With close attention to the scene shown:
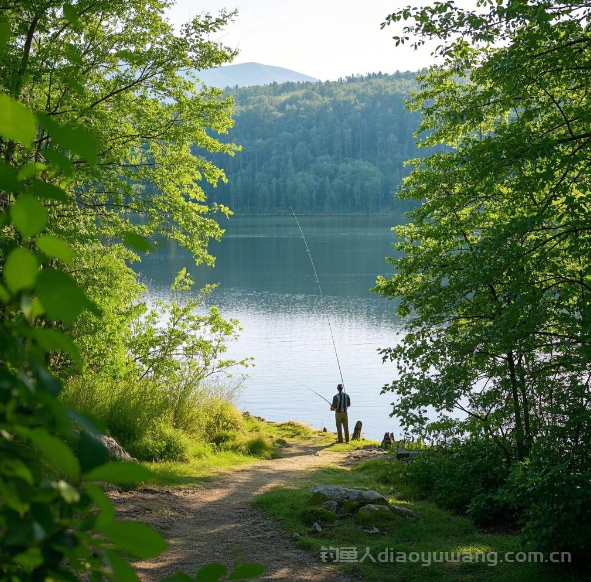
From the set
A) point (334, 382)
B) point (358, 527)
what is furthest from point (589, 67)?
point (334, 382)

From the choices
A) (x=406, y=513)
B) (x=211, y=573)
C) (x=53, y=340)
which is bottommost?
(x=406, y=513)

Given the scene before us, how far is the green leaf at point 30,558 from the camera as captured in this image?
637mm

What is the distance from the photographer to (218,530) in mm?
7305

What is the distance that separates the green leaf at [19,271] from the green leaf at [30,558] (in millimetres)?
246

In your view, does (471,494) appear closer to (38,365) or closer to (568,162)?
(568,162)

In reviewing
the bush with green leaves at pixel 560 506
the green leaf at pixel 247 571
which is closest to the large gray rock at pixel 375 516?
the bush with green leaves at pixel 560 506

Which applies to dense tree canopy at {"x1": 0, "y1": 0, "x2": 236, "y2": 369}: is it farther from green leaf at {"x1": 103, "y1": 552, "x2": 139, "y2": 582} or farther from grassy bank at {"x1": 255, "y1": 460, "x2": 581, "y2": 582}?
green leaf at {"x1": 103, "y1": 552, "x2": 139, "y2": 582}

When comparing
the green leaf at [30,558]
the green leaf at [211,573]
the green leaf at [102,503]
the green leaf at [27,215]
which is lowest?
the green leaf at [211,573]

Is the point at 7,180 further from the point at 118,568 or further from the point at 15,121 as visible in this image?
the point at 118,568

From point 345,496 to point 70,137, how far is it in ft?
25.3

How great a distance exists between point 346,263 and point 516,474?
60596mm

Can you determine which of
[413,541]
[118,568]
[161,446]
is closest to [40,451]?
[118,568]

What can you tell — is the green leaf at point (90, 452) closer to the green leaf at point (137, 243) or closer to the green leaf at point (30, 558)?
the green leaf at point (30, 558)

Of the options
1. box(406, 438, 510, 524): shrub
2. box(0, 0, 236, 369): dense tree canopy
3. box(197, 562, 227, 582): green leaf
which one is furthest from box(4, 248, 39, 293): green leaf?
box(0, 0, 236, 369): dense tree canopy
